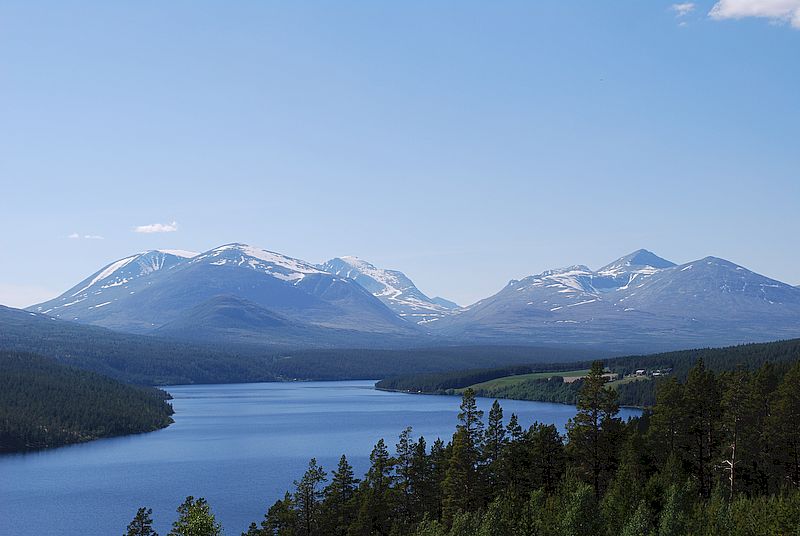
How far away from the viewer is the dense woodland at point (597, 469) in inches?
2601

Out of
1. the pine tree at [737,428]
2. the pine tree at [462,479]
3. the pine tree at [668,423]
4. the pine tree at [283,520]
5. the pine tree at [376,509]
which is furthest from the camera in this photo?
the pine tree at [668,423]

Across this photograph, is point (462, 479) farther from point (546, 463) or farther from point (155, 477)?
point (155, 477)

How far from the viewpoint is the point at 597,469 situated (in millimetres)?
74688

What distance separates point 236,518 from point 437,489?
37.1 meters

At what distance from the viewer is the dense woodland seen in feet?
217

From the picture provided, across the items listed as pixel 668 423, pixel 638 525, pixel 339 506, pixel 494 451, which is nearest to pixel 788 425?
pixel 668 423

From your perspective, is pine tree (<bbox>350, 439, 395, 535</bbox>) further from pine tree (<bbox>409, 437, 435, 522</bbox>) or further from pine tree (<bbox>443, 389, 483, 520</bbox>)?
pine tree (<bbox>443, 389, 483, 520</bbox>)

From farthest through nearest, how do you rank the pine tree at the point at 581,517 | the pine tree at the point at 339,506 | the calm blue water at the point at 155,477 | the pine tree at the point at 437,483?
the calm blue water at the point at 155,477 → the pine tree at the point at 437,483 → the pine tree at the point at 339,506 → the pine tree at the point at 581,517

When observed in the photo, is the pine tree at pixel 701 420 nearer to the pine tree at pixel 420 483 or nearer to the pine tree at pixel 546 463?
the pine tree at pixel 546 463

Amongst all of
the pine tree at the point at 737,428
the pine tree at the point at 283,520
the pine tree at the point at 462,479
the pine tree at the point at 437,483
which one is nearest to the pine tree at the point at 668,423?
A: the pine tree at the point at 737,428

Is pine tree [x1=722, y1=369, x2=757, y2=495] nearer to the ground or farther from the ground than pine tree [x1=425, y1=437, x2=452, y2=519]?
farther from the ground

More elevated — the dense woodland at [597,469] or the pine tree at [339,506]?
the dense woodland at [597,469]

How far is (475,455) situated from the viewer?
3039 inches

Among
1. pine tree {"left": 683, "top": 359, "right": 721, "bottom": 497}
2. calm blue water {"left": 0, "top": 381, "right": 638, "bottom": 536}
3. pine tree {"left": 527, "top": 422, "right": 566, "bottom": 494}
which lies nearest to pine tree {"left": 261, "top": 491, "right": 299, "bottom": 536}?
pine tree {"left": 527, "top": 422, "right": 566, "bottom": 494}
